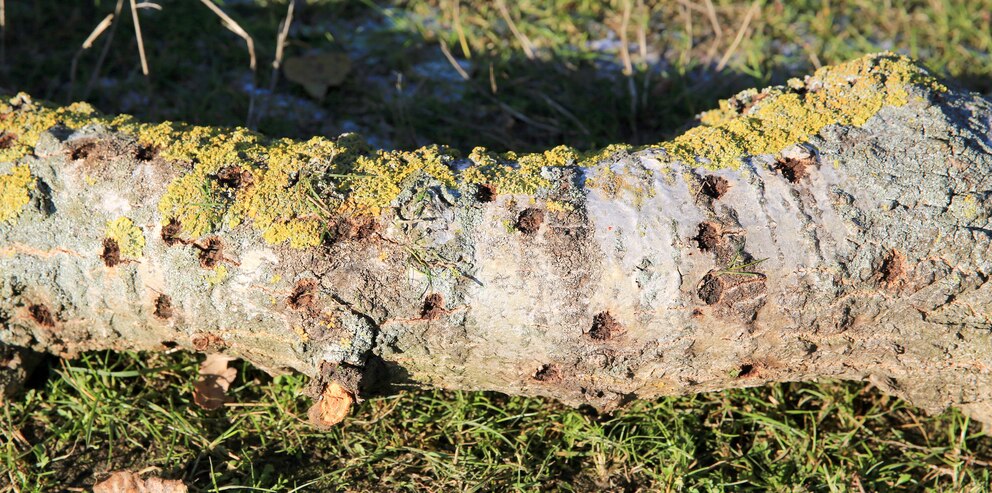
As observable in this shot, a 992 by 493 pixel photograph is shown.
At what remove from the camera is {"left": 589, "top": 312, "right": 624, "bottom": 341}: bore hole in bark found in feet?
7.23

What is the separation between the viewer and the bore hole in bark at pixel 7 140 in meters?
2.45

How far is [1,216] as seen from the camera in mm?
2344

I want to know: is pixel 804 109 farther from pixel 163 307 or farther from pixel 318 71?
pixel 318 71

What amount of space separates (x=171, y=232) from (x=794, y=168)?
1777 millimetres

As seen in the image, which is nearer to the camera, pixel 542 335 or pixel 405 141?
pixel 542 335

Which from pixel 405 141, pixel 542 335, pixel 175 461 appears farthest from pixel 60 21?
pixel 542 335

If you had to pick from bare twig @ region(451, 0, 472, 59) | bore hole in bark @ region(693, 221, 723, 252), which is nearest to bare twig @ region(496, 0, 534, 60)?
bare twig @ region(451, 0, 472, 59)

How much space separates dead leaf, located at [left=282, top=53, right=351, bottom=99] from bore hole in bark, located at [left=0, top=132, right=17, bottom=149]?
149 cm

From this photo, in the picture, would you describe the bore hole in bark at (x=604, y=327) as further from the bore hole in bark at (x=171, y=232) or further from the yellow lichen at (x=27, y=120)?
the yellow lichen at (x=27, y=120)

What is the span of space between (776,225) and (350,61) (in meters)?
Result: 2.45

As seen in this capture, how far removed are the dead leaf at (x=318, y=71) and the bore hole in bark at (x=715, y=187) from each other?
84.5 inches

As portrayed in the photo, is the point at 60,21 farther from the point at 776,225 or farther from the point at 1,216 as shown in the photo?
the point at 776,225

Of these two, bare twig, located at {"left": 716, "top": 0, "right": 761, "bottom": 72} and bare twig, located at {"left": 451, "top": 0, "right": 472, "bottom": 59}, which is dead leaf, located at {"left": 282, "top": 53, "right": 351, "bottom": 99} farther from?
bare twig, located at {"left": 716, "top": 0, "right": 761, "bottom": 72}

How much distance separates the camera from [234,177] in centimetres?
232
